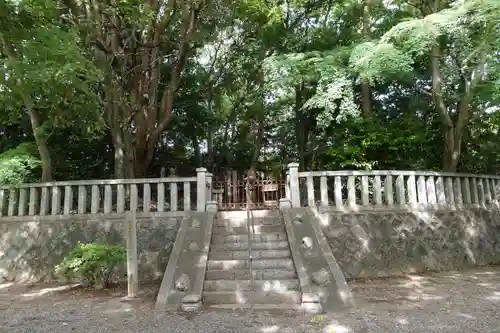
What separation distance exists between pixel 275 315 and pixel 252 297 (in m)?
0.54

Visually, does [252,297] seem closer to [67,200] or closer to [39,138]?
[67,200]

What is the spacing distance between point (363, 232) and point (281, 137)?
7.04 meters

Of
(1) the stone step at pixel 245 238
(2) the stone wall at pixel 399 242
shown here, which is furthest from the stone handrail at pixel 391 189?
(1) the stone step at pixel 245 238

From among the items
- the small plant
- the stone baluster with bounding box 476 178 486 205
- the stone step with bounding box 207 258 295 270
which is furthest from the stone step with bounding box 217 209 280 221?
the stone baluster with bounding box 476 178 486 205

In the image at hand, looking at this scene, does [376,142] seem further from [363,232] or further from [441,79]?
[363,232]

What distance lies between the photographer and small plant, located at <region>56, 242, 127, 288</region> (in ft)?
18.5

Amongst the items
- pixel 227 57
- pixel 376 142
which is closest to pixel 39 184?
pixel 376 142

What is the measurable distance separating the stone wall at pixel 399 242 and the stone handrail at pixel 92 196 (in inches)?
99.3

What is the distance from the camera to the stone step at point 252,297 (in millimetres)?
4949

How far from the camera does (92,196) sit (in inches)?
276

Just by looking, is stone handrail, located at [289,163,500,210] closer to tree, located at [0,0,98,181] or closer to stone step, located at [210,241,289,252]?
stone step, located at [210,241,289,252]

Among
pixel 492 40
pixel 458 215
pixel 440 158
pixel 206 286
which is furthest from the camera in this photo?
pixel 440 158

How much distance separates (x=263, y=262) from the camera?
5758 millimetres

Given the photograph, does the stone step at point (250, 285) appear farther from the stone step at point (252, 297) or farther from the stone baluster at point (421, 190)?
the stone baluster at point (421, 190)
